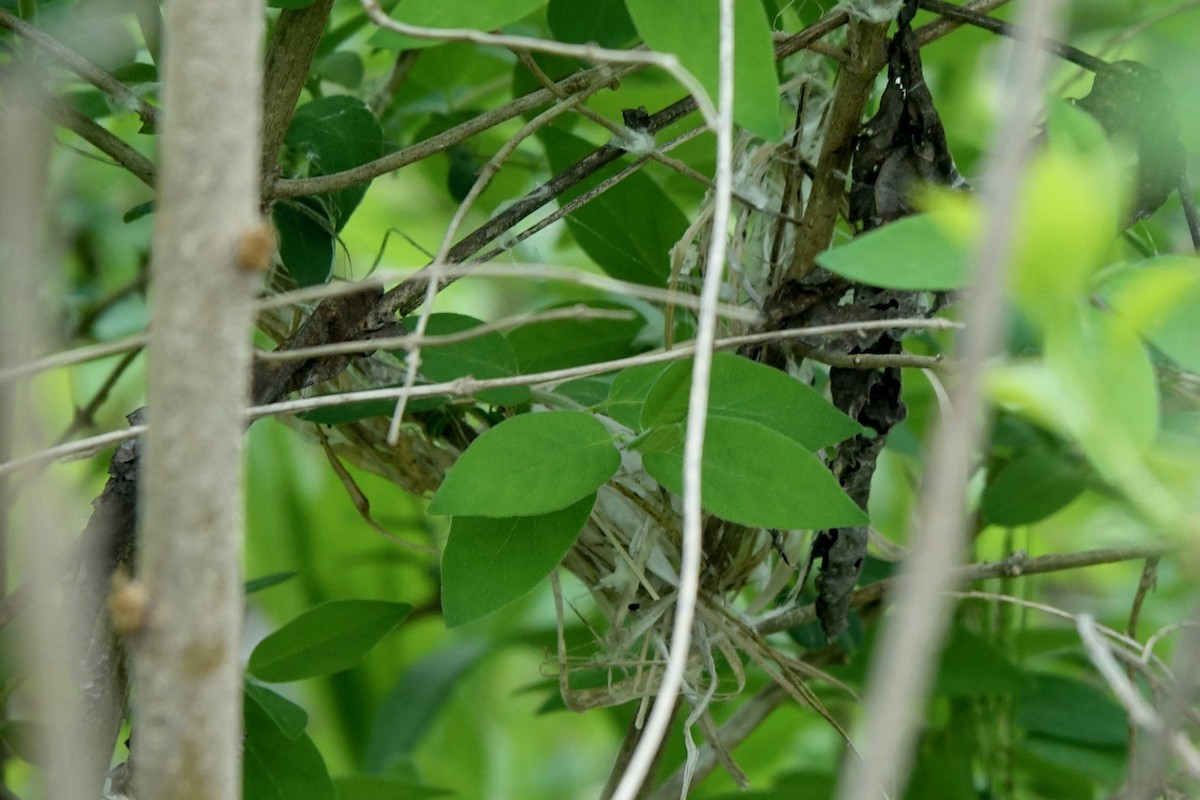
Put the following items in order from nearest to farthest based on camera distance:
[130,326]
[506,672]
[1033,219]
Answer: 1. [1033,219]
2. [130,326]
3. [506,672]

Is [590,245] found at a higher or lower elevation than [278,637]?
higher

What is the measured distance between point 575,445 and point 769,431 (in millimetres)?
63

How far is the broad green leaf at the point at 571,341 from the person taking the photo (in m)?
0.57

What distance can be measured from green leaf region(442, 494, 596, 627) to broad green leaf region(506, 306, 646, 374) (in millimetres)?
140

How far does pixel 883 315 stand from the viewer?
45cm

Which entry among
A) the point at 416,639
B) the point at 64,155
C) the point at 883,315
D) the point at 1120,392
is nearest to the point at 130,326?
the point at 64,155

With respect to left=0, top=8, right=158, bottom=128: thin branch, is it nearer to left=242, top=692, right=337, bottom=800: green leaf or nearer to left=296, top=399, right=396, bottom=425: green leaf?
left=296, top=399, right=396, bottom=425: green leaf

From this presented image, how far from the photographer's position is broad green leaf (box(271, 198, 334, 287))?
525mm

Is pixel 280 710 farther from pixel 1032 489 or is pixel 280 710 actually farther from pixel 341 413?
pixel 1032 489

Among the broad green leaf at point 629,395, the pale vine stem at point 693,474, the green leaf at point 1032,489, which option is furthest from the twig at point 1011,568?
the pale vine stem at point 693,474

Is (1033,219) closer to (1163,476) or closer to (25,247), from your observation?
(1163,476)

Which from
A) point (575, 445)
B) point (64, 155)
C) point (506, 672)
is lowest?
point (506, 672)

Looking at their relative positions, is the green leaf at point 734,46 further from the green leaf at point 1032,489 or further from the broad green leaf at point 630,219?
the green leaf at point 1032,489

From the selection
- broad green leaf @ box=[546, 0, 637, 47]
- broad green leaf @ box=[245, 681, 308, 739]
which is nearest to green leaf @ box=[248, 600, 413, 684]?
broad green leaf @ box=[245, 681, 308, 739]
